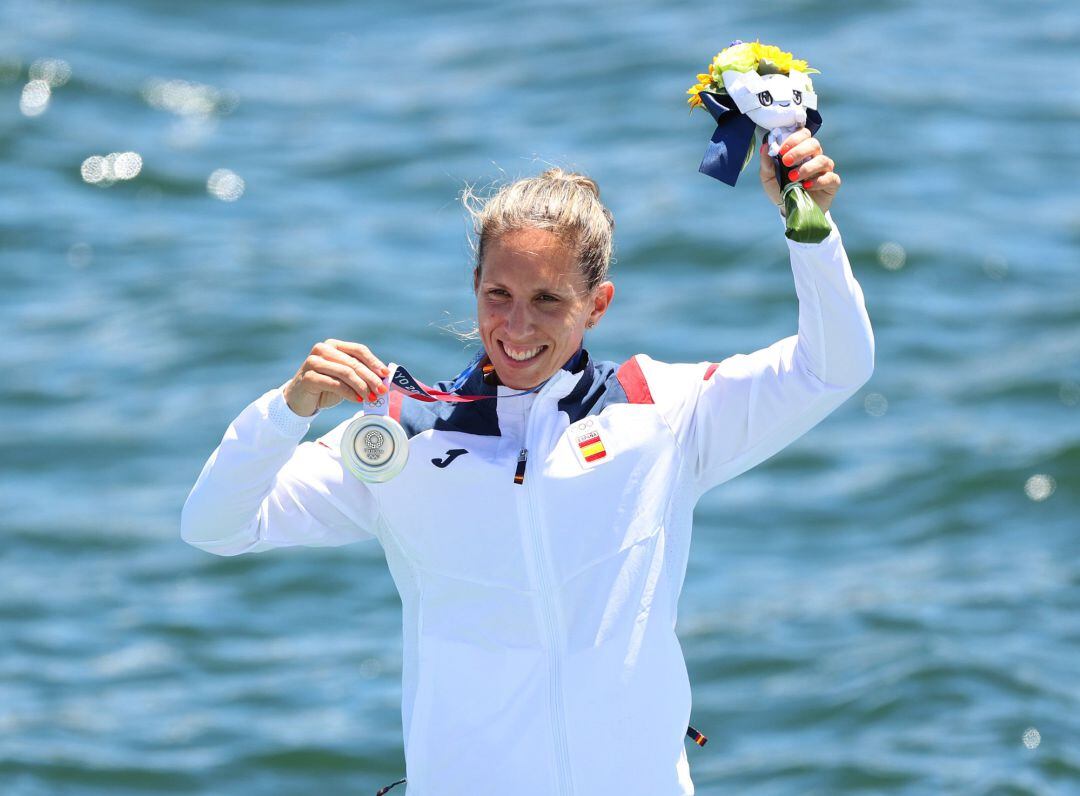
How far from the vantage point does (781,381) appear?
3.53m

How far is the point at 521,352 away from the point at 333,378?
1.28ft

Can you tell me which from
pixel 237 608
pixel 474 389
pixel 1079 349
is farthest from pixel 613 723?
pixel 1079 349

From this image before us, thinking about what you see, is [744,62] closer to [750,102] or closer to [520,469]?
[750,102]

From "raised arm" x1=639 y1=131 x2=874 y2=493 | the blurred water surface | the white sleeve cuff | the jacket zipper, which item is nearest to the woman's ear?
"raised arm" x1=639 y1=131 x2=874 y2=493

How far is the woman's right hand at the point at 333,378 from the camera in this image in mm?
3285

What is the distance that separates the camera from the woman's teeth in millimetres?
3479

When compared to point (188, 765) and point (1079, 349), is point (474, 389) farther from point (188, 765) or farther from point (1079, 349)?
point (1079, 349)

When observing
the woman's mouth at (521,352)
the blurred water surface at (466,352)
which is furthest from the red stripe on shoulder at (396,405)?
the blurred water surface at (466,352)

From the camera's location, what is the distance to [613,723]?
136 inches

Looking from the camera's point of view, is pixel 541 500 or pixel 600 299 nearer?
pixel 541 500

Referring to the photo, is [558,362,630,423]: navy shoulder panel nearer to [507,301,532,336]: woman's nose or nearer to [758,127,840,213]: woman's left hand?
[507,301,532,336]: woman's nose

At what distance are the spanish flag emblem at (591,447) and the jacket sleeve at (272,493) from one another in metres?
0.42

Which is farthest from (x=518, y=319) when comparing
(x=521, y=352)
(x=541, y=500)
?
(x=541, y=500)

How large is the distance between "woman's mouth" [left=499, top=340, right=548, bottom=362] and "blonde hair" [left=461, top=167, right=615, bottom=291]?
0.54 feet
